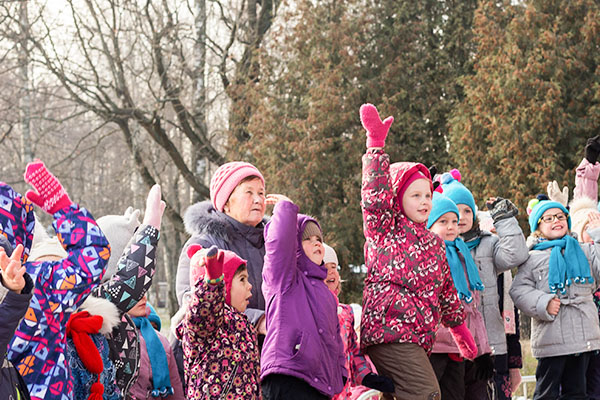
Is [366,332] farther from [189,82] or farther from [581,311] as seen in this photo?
[189,82]

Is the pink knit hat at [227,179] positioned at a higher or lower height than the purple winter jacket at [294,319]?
higher

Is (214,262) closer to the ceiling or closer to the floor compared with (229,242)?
closer to the floor

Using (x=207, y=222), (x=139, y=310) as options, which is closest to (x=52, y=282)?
(x=139, y=310)

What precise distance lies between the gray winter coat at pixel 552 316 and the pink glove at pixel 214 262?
353cm

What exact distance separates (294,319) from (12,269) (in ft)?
6.45

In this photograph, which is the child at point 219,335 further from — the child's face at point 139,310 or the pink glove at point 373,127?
the pink glove at point 373,127

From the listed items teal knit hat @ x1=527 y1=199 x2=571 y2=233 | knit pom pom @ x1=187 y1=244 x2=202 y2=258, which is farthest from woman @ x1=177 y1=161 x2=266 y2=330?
teal knit hat @ x1=527 y1=199 x2=571 y2=233

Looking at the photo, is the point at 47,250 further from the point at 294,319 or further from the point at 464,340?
the point at 464,340

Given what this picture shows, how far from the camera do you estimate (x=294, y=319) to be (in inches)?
179

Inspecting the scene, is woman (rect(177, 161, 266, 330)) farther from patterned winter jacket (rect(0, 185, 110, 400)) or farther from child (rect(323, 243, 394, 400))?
patterned winter jacket (rect(0, 185, 110, 400))

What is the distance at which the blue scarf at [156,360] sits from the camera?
476 centimetres

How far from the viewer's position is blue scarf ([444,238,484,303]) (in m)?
6.05

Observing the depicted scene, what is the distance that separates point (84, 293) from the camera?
11.6 ft

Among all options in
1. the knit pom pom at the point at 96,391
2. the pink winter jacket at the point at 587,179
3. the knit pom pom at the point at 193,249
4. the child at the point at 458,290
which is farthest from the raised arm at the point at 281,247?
the pink winter jacket at the point at 587,179
